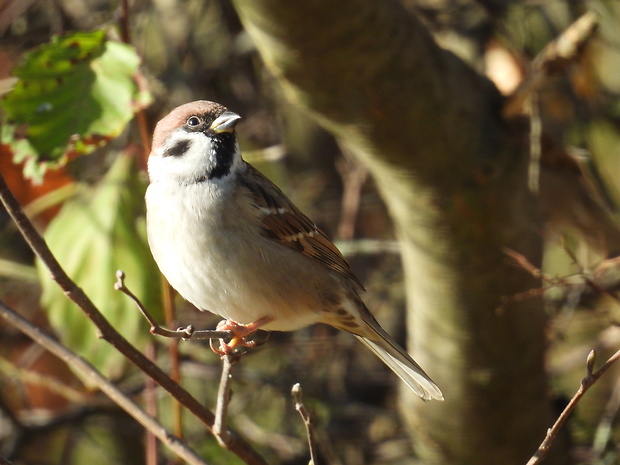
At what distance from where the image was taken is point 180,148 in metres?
2.88

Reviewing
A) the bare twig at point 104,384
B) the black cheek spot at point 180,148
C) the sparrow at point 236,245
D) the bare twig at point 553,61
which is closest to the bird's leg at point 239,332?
the sparrow at point 236,245

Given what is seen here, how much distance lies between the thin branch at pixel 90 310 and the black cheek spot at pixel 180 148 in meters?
0.99

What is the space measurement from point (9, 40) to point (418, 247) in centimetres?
262

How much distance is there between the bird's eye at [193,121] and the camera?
286cm

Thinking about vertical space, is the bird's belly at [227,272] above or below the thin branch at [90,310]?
below

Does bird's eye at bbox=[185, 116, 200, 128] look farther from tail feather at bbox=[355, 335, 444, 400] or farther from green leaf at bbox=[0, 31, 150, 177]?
tail feather at bbox=[355, 335, 444, 400]

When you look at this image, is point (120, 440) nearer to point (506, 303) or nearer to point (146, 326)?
point (146, 326)

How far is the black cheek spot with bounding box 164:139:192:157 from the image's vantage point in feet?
9.39

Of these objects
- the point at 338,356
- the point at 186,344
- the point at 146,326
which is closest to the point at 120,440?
the point at 186,344

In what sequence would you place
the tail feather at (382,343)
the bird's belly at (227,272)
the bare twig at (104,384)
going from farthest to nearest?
1. the tail feather at (382,343)
2. the bird's belly at (227,272)
3. the bare twig at (104,384)

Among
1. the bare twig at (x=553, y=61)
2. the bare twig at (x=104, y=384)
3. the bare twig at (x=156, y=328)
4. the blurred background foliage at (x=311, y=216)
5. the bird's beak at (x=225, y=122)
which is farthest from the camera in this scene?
the blurred background foliage at (x=311, y=216)

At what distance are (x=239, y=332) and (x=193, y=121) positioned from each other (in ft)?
2.36

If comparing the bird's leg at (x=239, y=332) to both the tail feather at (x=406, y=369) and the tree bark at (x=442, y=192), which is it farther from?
the tree bark at (x=442, y=192)

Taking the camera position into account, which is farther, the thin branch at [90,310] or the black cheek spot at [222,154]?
the black cheek spot at [222,154]
